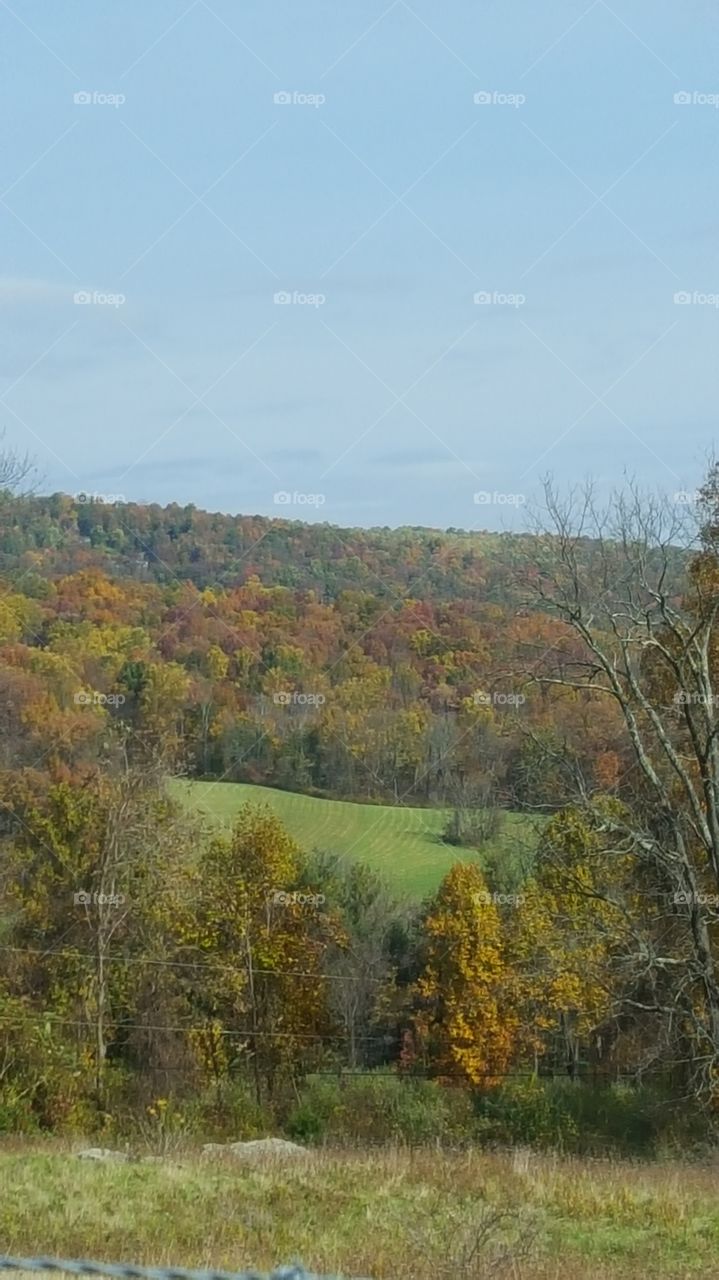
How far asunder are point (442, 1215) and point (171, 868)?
25.7 m

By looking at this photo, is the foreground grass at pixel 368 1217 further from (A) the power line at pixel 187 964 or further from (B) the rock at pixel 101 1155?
(A) the power line at pixel 187 964

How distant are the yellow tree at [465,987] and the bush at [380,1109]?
351 cm

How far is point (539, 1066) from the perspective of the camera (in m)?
36.8

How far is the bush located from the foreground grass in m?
13.3

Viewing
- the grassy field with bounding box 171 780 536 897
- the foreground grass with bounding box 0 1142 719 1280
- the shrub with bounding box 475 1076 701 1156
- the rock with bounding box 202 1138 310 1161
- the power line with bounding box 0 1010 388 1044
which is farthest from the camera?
the grassy field with bounding box 171 780 536 897

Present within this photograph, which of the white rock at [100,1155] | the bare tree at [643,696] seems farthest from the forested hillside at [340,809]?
the white rock at [100,1155]

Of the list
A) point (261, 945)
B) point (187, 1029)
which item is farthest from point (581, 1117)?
point (261, 945)

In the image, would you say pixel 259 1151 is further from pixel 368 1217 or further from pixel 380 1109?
pixel 380 1109

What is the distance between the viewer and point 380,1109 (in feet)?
101

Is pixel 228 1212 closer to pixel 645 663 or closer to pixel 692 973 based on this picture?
pixel 692 973

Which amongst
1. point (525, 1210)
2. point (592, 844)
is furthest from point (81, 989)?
point (525, 1210)

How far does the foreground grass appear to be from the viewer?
8.77 metres

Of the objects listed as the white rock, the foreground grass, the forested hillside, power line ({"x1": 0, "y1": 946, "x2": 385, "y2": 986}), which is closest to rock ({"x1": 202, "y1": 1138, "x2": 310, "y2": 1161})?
the foreground grass

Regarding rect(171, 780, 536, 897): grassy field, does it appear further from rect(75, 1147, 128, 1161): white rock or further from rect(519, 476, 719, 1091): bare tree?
rect(75, 1147, 128, 1161): white rock
